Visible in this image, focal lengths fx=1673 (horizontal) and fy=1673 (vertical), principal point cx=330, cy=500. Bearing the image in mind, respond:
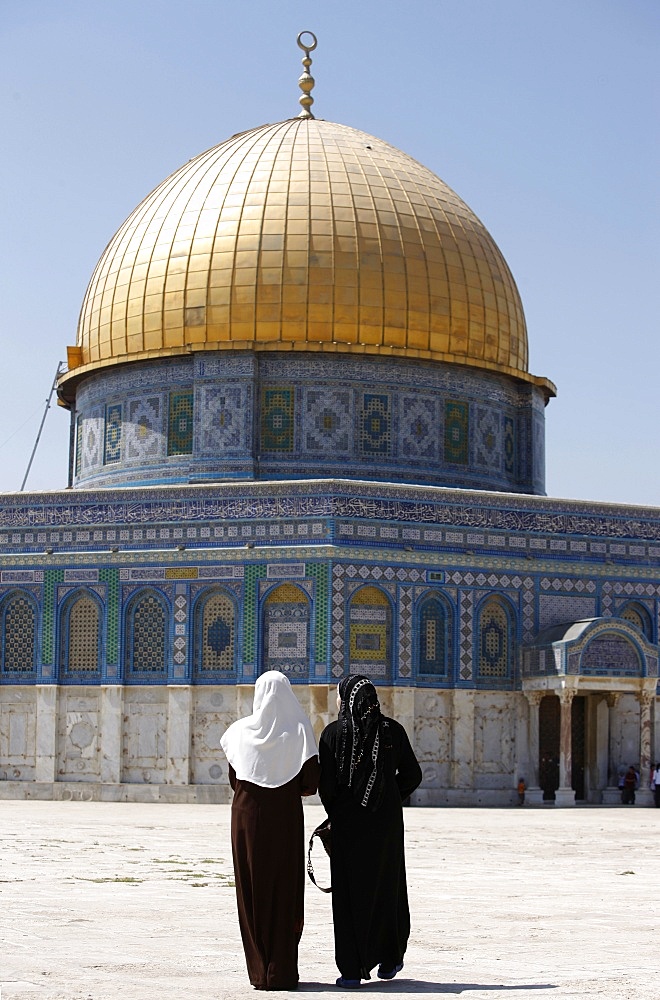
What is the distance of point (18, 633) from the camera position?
80.8ft

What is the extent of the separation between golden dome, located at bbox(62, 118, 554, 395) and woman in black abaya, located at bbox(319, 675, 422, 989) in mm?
19170

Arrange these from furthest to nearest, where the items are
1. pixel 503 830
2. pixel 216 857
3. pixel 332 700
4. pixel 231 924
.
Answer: pixel 332 700 < pixel 503 830 < pixel 216 857 < pixel 231 924

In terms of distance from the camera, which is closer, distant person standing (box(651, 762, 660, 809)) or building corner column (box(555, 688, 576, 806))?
building corner column (box(555, 688, 576, 806))

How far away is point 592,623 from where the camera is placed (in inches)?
917

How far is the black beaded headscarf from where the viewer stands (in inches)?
284

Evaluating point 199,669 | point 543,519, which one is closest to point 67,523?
point 199,669

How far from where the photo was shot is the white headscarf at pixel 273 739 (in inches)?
278

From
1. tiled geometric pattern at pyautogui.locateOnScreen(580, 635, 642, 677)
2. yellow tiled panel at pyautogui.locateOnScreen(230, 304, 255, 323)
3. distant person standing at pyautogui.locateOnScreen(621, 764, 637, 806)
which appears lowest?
distant person standing at pyautogui.locateOnScreen(621, 764, 637, 806)

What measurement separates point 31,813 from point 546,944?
42.8 feet

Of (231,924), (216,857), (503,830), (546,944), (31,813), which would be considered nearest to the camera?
(546,944)

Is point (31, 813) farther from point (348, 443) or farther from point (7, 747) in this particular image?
point (348, 443)

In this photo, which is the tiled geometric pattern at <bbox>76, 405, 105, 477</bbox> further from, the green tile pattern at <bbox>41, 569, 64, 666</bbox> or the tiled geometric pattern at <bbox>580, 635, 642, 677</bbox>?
the tiled geometric pattern at <bbox>580, 635, 642, 677</bbox>

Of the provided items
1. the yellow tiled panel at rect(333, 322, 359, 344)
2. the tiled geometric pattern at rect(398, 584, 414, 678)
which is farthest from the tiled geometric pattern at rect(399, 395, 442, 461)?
the tiled geometric pattern at rect(398, 584, 414, 678)

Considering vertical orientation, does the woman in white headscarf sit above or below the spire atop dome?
below
